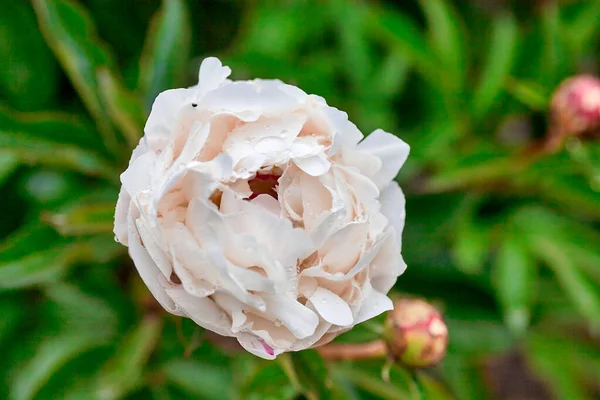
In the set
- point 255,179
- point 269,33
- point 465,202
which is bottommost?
point 465,202

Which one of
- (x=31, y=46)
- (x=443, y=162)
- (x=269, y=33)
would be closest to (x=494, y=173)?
(x=443, y=162)

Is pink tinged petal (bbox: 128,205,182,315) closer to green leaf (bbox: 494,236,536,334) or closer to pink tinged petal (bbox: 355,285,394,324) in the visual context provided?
pink tinged petal (bbox: 355,285,394,324)

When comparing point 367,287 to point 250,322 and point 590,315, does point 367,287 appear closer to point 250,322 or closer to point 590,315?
point 250,322

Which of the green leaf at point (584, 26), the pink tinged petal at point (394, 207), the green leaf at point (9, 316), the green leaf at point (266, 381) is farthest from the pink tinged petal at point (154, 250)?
the green leaf at point (584, 26)

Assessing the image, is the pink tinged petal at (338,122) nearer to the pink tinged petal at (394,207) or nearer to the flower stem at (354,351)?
the pink tinged petal at (394,207)

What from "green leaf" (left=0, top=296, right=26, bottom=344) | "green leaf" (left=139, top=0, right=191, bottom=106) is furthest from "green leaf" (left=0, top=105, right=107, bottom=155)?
"green leaf" (left=0, top=296, right=26, bottom=344)

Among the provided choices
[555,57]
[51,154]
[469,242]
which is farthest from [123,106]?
[555,57]
